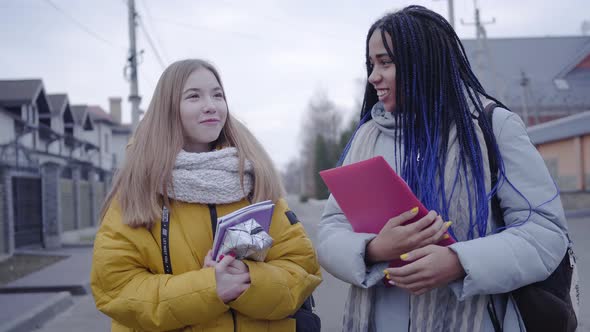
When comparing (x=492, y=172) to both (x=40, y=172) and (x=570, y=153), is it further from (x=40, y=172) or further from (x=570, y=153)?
(x=570, y=153)

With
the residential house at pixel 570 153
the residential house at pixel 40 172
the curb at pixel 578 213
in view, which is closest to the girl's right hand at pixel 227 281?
the residential house at pixel 40 172

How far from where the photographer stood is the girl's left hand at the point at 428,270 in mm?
1708

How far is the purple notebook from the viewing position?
6.30 feet

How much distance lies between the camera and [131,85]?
17.1m

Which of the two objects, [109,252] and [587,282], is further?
[587,282]

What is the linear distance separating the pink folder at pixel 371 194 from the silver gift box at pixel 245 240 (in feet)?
0.93

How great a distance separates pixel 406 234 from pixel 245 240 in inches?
20.7

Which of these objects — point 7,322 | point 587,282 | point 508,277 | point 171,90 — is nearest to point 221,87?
point 171,90

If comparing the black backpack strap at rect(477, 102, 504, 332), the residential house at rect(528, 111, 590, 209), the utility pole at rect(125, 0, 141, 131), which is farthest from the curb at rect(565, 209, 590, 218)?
the black backpack strap at rect(477, 102, 504, 332)

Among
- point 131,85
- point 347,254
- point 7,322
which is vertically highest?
point 131,85

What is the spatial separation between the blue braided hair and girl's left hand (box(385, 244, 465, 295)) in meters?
0.19

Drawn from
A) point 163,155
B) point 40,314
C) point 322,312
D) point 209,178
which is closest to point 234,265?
point 209,178

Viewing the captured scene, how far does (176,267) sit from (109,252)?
0.24m

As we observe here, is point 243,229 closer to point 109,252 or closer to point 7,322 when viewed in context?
point 109,252
